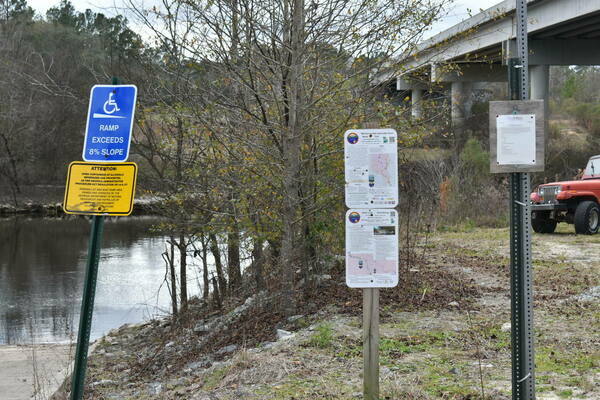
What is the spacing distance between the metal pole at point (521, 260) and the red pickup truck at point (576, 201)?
14.2 metres

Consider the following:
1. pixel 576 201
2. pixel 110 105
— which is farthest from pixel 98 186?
pixel 576 201

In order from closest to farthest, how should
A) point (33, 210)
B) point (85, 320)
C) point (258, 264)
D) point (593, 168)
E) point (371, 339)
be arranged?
1. point (85, 320)
2. point (371, 339)
3. point (258, 264)
4. point (593, 168)
5. point (33, 210)

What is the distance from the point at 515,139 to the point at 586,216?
14.5 metres

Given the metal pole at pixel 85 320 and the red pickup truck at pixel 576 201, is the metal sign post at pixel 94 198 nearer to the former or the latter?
the metal pole at pixel 85 320

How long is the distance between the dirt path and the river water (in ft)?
1.84

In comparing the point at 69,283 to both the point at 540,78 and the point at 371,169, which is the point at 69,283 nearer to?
the point at 371,169

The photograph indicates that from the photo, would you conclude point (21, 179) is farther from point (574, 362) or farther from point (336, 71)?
point (574, 362)

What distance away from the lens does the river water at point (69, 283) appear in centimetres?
1619

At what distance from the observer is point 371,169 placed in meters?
5.75

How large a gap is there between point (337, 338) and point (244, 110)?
3.34 meters

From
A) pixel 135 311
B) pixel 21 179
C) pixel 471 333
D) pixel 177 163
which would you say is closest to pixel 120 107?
pixel 471 333

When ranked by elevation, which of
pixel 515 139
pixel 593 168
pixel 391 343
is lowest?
pixel 391 343

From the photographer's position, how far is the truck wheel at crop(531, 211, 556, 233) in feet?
64.1

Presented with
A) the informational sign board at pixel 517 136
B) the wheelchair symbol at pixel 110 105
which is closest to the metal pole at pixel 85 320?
the wheelchair symbol at pixel 110 105
